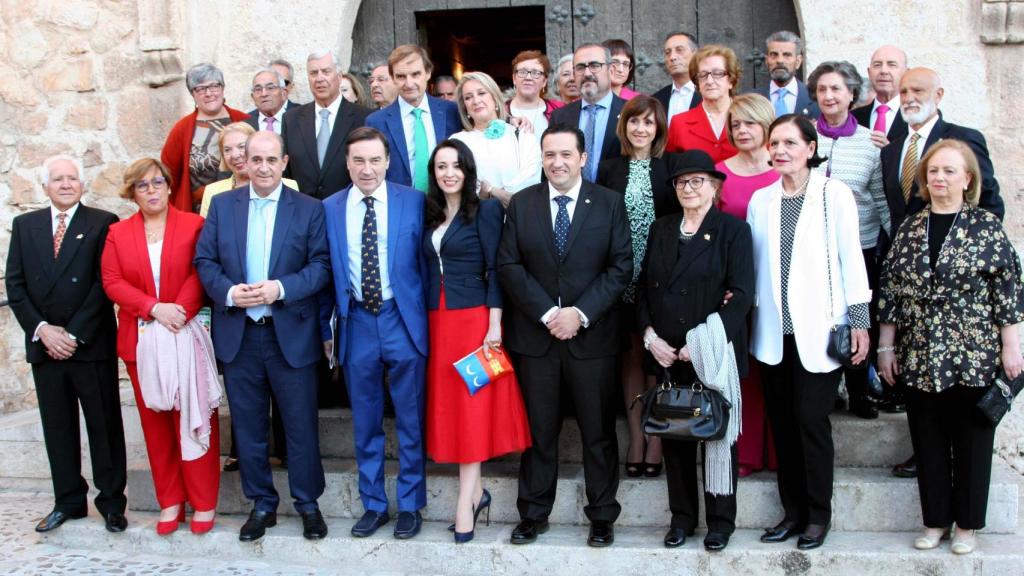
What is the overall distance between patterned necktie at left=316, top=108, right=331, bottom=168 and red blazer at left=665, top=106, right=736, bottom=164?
1.66 metres

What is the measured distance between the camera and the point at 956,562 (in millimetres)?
3742

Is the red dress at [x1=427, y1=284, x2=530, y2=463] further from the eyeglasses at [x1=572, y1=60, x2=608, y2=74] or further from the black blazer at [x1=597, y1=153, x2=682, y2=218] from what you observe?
the eyeglasses at [x1=572, y1=60, x2=608, y2=74]

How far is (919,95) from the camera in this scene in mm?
4066

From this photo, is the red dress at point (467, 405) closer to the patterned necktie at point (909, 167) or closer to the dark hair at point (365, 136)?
the dark hair at point (365, 136)

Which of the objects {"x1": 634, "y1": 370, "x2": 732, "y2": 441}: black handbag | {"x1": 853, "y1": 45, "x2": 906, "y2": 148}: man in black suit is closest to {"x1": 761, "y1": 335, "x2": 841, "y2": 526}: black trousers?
{"x1": 634, "y1": 370, "x2": 732, "y2": 441}: black handbag

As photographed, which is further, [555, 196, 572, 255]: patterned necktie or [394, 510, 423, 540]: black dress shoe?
[394, 510, 423, 540]: black dress shoe

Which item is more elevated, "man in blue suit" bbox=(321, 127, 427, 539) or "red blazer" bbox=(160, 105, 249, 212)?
"red blazer" bbox=(160, 105, 249, 212)

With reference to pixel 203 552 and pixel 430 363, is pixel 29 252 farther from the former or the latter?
pixel 430 363

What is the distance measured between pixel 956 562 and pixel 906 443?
68cm

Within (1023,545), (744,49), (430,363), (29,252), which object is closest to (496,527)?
(430,363)

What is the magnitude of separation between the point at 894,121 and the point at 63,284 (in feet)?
12.5

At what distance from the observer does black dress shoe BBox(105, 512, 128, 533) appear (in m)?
4.39

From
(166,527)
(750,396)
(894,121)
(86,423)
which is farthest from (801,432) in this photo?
(86,423)

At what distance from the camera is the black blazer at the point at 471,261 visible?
4074 millimetres
